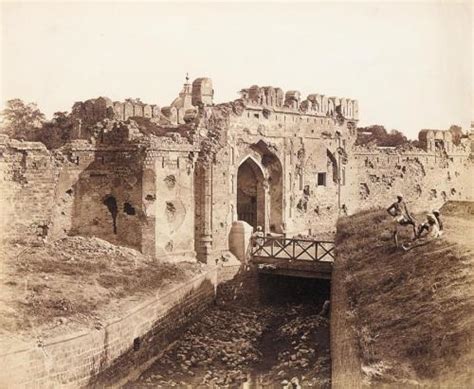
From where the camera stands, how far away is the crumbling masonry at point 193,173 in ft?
58.1

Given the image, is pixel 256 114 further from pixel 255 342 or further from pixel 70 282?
pixel 70 282

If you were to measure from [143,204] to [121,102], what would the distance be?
771 centimetres

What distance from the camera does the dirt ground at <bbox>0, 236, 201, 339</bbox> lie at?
36.1ft

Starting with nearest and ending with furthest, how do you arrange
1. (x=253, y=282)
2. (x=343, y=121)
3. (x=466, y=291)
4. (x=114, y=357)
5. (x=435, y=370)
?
1. (x=435, y=370)
2. (x=466, y=291)
3. (x=114, y=357)
4. (x=253, y=282)
5. (x=343, y=121)

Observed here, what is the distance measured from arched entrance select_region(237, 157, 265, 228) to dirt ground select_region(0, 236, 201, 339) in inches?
232

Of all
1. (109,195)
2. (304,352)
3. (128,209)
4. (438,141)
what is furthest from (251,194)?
(438,141)

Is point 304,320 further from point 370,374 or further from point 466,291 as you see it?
point 370,374

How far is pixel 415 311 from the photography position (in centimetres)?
934

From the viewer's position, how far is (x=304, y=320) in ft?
57.4

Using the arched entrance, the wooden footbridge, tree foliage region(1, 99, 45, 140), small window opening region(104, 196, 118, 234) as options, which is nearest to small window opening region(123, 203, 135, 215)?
small window opening region(104, 196, 118, 234)

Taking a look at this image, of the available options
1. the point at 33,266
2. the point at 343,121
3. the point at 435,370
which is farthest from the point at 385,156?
the point at 435,370

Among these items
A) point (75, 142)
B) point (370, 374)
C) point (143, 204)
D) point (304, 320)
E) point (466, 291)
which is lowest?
point (304, 320)

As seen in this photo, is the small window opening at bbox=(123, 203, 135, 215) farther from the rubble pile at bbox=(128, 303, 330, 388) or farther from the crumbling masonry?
the rubble pile at bbox=(128, 303, 330, 388)

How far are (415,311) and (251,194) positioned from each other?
14.8 m
